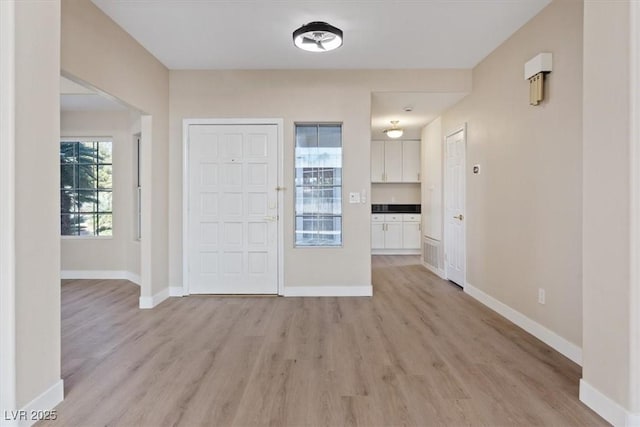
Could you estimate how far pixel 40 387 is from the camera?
190 cm

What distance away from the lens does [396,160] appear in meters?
7.95

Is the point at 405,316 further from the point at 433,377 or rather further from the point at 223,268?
the point at 223,268

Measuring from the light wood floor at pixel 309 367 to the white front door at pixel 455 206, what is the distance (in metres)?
0.92

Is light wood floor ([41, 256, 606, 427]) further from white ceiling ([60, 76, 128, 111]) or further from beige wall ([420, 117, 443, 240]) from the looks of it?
white ceiling ([60, 76, 128, 111])

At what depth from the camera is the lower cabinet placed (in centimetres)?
793

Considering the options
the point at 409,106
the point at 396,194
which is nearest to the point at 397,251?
the point at 396,194

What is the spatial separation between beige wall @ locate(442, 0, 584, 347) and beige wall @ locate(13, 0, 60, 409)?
346 centimetres

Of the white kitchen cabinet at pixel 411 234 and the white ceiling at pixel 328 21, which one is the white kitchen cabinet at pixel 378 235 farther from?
the white ceiling at pixel 328 21

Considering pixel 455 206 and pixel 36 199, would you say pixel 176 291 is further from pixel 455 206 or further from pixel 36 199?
pixel 455 206

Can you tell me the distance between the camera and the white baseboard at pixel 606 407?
1740 millimetres

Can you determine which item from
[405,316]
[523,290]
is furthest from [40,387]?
[523,290]

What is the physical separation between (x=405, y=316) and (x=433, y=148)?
10.8 ft

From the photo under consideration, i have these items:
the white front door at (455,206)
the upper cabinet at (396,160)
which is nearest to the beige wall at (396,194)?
the upper cabinet at (396,160)

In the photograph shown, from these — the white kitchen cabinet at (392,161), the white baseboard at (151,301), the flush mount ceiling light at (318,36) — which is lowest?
the white baseboard at (151,301)
